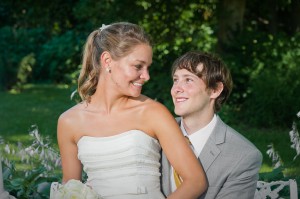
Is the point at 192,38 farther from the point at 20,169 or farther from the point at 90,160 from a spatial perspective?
the point at 90,160

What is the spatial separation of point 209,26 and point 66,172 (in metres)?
10.4

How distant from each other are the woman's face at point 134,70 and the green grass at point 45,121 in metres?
2.95

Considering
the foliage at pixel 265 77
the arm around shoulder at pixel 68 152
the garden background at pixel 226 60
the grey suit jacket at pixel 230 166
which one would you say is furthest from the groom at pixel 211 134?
the foliage at pixel 265 77

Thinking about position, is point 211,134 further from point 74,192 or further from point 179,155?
point 74,192

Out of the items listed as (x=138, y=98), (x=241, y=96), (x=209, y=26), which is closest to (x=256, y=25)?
(x=209, y=26)

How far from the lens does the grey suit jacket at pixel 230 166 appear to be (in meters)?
3.11

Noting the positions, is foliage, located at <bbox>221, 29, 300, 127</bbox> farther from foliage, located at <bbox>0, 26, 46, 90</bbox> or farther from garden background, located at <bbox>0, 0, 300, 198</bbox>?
foliage, located at <bbox>0, 26, 46, 90</bbox>

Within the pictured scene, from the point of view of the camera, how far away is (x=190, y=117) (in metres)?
3.29

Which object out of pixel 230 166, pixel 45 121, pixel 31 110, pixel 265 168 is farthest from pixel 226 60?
pixel 230 166

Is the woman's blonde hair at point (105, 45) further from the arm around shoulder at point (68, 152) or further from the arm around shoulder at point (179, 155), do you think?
the arm around shoulder at point (179, 155)

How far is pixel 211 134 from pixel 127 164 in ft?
1.47

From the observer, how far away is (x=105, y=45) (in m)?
3.30

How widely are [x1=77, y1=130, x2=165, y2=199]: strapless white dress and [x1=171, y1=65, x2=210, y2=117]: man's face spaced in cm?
23

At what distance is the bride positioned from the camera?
10.4ft
